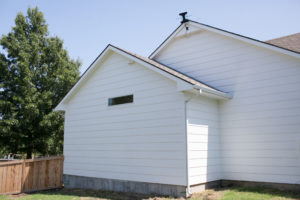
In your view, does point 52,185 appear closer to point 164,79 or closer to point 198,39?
point 164,79

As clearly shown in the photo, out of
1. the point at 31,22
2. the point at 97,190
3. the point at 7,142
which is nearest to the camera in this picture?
the point at 97,190

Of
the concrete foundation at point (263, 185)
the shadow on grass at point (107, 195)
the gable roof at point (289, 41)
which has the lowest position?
the shadow on grass at point (107, 195)

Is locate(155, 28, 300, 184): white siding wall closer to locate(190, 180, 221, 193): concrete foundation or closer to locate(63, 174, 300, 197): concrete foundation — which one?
locate(63, 174, 300, 197): concrete foundation

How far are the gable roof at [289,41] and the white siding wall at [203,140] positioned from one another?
357cm

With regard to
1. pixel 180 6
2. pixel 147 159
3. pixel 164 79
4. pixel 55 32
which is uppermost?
pixel 55 32

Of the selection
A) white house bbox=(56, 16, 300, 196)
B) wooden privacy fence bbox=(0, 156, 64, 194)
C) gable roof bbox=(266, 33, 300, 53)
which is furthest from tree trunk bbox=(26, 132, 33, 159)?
gable roof bbox=(266, 33, 300, 53)

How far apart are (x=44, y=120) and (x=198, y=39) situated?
36.9 ft

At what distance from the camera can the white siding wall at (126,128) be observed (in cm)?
837

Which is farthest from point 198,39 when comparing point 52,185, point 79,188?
point 52,185

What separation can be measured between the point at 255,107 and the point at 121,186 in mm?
5736

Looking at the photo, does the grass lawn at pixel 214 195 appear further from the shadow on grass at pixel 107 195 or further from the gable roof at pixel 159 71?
the gable roof at pixel 159 71

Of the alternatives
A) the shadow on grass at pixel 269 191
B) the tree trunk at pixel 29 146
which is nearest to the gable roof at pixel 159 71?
the shadow on grass at pixel 269 191

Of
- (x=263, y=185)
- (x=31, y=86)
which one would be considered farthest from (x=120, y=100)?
(x=31, y=86)

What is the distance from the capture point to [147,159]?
8844mm
